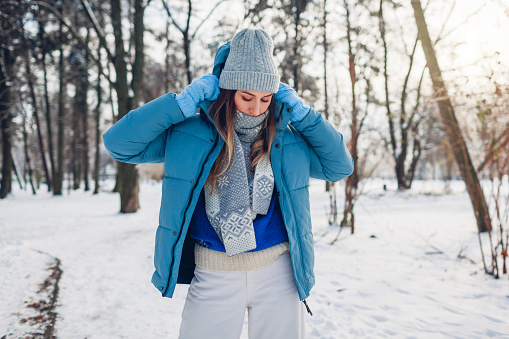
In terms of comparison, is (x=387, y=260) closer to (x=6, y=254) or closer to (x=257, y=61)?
(x=257, y=61)

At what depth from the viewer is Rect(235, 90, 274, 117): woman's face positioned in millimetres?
1467

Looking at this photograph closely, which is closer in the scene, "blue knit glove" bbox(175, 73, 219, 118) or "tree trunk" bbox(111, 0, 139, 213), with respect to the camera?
"blue knit glove" bbox(175, 73, 219, 118)

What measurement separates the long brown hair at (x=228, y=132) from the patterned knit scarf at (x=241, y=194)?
0.02 meters

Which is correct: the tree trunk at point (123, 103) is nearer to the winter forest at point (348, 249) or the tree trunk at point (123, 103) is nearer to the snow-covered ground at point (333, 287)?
the winter forest at point (348, 249)

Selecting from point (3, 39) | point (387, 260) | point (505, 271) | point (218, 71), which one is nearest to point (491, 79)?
point (505, 271)

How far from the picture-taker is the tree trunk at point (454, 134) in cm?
544

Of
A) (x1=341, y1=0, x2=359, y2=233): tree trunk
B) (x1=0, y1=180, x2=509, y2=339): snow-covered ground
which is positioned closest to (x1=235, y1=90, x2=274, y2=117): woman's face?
(x1=0, y1=180, x2=509, y2=339): snow-covered ground

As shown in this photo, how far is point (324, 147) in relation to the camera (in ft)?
5.22

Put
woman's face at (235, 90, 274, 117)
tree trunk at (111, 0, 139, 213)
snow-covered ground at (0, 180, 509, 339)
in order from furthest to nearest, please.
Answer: tree trunk at (111, 0, 139, 213), snow-covered ground at (0, 180, 509, 339), woman's face at (235, 90, 274, 117)

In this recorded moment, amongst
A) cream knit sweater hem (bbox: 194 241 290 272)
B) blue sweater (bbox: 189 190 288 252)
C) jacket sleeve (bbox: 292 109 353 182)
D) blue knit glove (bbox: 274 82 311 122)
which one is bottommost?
cream knit sweater hem (bbox: 194 241 290 272)

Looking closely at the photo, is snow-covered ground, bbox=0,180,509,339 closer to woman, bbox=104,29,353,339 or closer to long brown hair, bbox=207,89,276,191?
woman, bbox=104,29,353,339

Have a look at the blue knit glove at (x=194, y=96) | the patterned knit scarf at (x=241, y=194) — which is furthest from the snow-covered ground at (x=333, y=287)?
the blue knit glove at (x=194, y=96)

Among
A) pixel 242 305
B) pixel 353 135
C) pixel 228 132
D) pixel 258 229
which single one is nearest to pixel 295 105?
pixel 228 132

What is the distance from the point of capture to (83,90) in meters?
19.2
